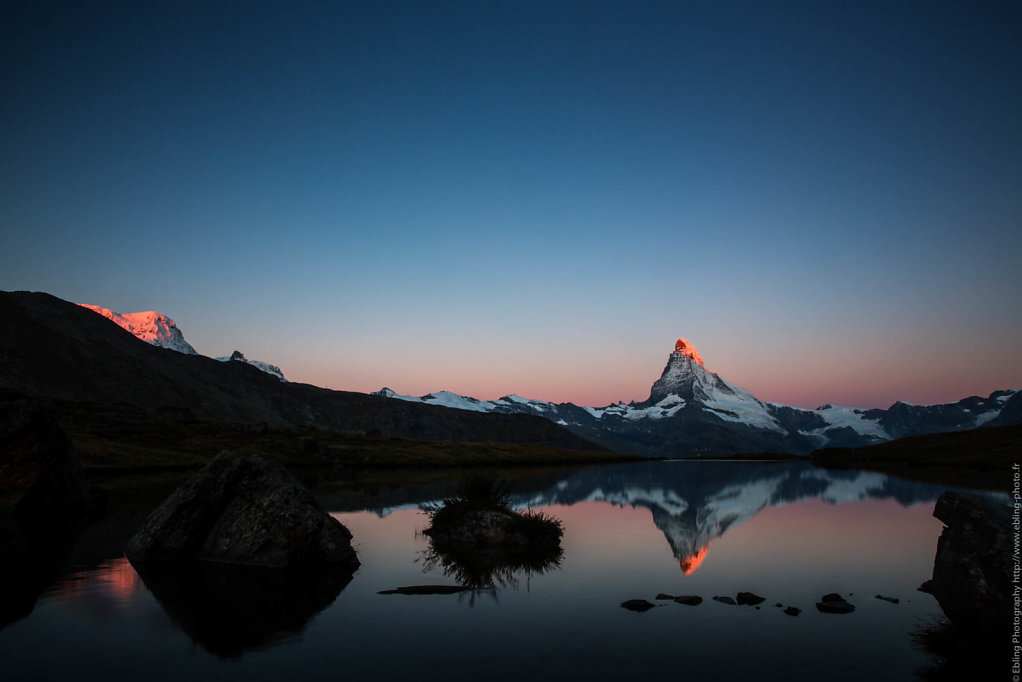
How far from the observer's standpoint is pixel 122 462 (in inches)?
2479

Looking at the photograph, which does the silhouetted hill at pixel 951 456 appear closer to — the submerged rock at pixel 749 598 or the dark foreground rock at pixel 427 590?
the submerged rock at pixel 749 598

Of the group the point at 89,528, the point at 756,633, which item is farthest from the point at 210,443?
the point at 756,633

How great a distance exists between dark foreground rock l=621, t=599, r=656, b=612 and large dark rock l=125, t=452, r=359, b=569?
9880 millimetres

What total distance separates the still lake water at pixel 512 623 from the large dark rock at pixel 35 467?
1396cm

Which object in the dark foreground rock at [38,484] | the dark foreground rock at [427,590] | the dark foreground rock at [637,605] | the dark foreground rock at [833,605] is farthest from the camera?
the dark foreground rock at [38,484]

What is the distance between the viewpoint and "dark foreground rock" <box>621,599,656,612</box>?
15.7 m

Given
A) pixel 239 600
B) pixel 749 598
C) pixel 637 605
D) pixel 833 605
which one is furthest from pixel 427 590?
pixel 833 605

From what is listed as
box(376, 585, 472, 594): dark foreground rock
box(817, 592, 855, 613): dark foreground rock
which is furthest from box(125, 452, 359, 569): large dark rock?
box(817, 592, 855, 613): dark foreground rock

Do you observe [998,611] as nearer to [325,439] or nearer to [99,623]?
[99,623]

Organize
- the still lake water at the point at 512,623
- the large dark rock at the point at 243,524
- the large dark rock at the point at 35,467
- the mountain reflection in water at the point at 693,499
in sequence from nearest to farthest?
the still lake water at the point at 512,623 → the large dark rock at the point at 243,524 → the mountain reflection in water at the point at 693,499 → the large dark rock at the point at 35,467

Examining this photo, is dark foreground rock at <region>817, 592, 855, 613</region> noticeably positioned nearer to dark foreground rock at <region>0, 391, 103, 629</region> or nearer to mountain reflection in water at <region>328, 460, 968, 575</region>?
mountain reflection in water at <region>328, 460, 968, 575</region>

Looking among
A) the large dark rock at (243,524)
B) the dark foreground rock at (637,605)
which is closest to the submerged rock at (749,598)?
the dark foreground rock at (637,605)

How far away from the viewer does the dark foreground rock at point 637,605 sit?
1574 centimetres

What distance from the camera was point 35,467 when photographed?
3259cm
